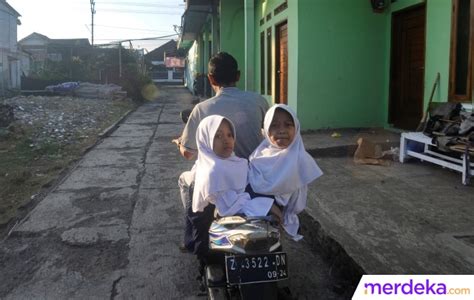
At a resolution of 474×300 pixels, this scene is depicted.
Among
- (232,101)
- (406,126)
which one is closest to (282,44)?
(406,126)

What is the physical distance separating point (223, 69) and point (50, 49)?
4721cm

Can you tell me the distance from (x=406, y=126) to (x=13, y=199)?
6446 mm

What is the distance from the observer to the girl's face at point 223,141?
293 cm

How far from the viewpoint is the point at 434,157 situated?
6.49 metres

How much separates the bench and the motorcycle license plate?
12.0 ft

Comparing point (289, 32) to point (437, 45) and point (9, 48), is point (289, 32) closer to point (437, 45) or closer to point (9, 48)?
point (437, 45)

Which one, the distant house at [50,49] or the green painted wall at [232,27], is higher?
the distant house at [50,49]

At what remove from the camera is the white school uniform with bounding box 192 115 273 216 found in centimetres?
285

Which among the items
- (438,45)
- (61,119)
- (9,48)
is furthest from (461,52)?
(9,48)

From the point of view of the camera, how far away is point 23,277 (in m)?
3.92

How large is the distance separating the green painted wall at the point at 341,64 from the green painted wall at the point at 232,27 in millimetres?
7629

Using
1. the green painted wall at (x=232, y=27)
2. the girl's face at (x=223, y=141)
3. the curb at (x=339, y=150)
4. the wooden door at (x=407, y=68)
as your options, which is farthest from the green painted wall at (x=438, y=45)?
the green painted wall at (x=232, y=27)

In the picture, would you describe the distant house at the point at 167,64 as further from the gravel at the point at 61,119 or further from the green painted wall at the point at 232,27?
the green painted wall at the point at 232,27

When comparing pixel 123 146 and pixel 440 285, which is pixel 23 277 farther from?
pixel 123 146
